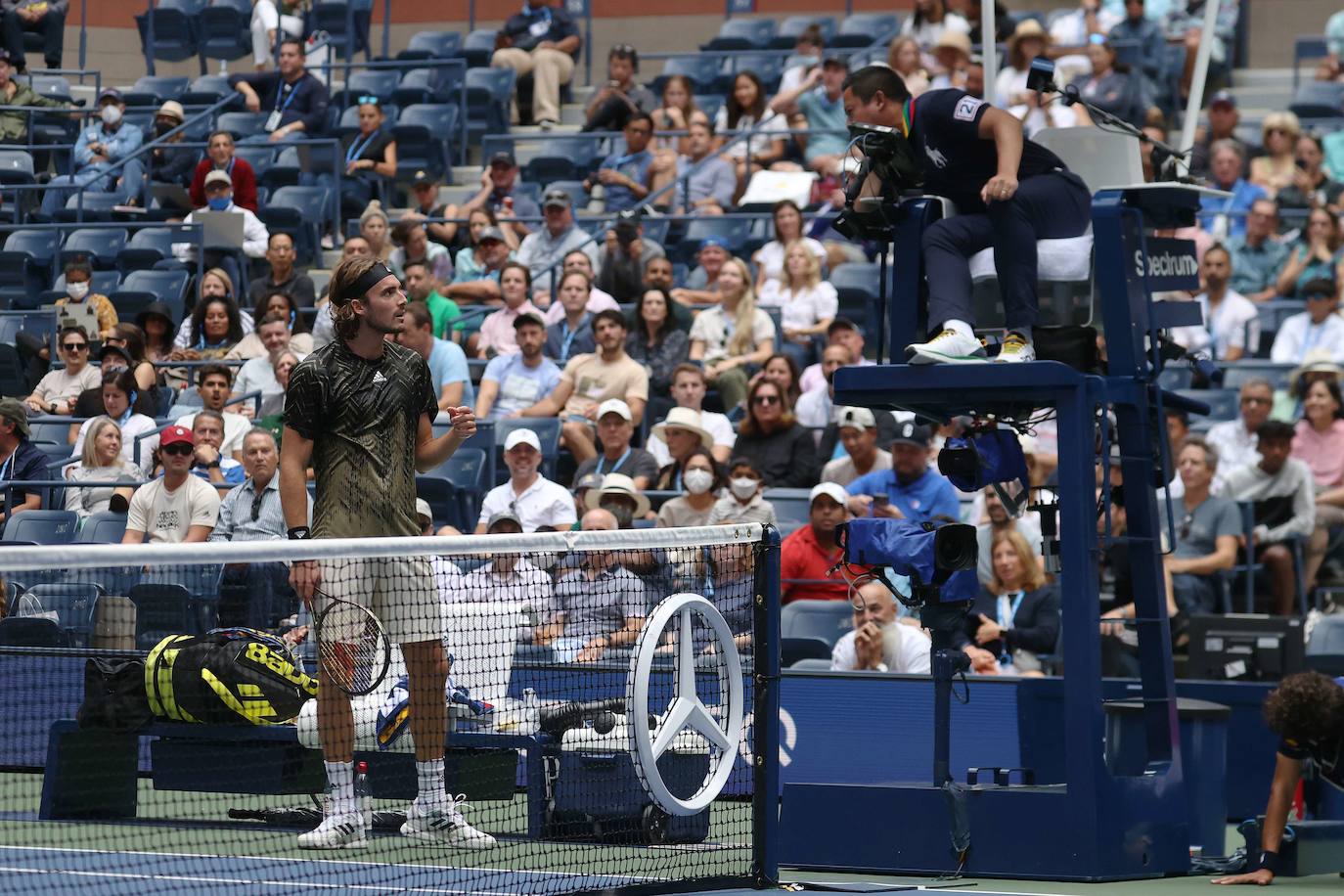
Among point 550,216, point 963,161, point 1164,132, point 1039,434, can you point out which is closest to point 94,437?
point 550,216

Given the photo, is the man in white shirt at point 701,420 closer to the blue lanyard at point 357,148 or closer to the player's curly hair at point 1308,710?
the player's curly hair at point 1308,710

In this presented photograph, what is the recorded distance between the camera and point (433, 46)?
2331 cm

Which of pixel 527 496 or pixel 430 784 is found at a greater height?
pixel 527 496

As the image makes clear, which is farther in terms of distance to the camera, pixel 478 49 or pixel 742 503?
pixel 478 49

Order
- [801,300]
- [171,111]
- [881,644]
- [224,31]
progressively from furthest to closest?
[224,31] → [171,111] → [801,300] → [881,644]

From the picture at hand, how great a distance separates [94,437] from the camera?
13.1 meters

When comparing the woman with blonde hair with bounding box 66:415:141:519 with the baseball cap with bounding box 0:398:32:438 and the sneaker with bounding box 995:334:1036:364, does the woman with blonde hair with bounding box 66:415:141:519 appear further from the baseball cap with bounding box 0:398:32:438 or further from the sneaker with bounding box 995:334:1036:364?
the sneaker with bounding box 995:334:1036:364

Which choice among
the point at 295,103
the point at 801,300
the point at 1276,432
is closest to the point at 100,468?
the point at 801,300

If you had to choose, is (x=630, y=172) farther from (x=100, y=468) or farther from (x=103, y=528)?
(x=103, y=528)

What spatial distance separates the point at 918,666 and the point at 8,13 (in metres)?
16.3

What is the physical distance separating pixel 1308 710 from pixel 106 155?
16133 mm

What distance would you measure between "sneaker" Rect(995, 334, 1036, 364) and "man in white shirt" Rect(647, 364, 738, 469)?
583 centimetres

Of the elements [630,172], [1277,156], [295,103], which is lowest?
[1277,156]

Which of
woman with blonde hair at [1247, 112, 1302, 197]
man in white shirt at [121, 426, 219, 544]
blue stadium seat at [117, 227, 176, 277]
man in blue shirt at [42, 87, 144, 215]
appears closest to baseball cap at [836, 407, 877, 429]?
man in white shirt at [121, 426, 219, 544]
